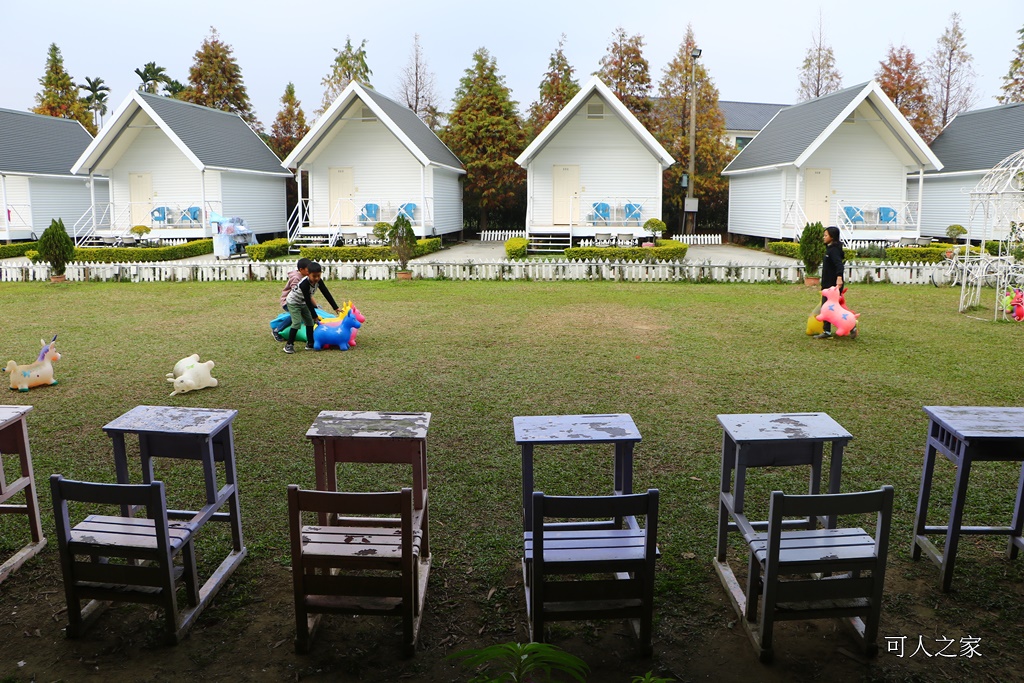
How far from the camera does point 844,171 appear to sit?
30234 millimetres

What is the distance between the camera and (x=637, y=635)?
167 inches

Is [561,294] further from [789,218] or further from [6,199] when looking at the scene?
[6,199]

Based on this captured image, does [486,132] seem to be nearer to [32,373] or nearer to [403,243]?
[403,243]

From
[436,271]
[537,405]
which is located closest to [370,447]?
[537,405]

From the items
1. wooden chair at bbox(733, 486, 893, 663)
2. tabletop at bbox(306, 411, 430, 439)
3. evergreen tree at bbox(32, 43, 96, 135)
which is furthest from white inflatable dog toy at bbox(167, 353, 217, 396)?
evergreen tree at bbox(32, 43, 96, 135)

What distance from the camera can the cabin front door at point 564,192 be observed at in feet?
102

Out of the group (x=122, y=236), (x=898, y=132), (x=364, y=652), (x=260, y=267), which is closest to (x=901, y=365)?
(x=364, y=652)

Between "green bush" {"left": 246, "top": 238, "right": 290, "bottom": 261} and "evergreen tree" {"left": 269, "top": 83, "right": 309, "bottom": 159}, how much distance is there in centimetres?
1656

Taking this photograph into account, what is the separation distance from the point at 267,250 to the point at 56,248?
7631 millimetres

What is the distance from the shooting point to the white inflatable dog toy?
30.0 feet

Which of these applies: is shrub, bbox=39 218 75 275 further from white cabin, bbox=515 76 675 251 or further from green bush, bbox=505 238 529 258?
white cabin, bbox=515 76 675 251

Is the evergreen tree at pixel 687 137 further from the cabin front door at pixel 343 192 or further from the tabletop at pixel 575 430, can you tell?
the tabletop at pixel 575 430

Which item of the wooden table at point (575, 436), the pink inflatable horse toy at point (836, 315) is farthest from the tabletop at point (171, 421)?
the pink inflatable horse toy at point (836, 315)

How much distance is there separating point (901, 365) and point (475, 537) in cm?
757
